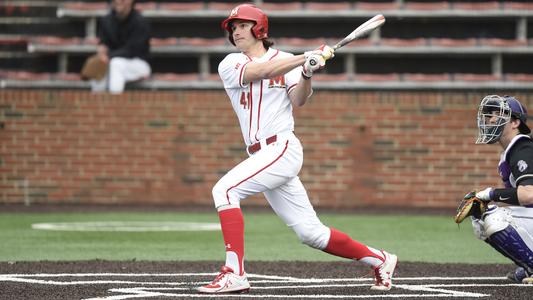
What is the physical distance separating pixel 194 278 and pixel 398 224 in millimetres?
5615

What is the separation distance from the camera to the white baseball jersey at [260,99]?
731cm

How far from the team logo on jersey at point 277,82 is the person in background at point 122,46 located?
9.35 metres

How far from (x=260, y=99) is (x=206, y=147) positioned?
335 inches

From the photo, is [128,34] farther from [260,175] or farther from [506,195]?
[506,195]

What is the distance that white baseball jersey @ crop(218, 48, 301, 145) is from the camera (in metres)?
7.31

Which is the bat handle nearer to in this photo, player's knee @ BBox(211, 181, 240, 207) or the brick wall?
player's knee @ BBox(211, 181, 240, 207)

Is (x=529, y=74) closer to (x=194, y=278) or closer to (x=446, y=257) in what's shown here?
(x=446, y=257)

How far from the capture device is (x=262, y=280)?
26.5 feet

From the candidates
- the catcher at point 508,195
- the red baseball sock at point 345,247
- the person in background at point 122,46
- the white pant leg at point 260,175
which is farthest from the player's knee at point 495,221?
the person in background at point 122,46

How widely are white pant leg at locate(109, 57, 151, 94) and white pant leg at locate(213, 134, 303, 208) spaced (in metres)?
9.38

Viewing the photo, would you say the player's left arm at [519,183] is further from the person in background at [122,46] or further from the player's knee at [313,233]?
the person in background at [122,46]

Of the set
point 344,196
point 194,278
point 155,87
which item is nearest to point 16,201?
point 155,87

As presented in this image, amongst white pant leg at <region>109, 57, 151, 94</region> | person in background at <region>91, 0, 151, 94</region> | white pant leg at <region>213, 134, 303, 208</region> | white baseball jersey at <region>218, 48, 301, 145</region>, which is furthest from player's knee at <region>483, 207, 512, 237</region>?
person in background at <region>91, 0, 151, 94</region>

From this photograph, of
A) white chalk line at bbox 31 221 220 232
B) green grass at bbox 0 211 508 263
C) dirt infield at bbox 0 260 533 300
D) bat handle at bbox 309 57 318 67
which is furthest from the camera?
white chalk line at bbox 31 221 220 232
